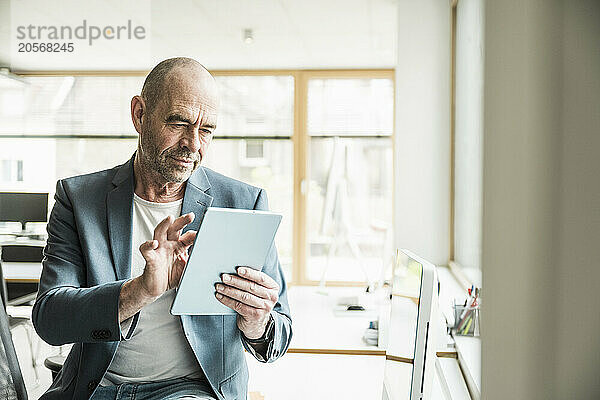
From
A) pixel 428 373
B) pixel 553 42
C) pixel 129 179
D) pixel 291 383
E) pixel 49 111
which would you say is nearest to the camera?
pixel 553 42

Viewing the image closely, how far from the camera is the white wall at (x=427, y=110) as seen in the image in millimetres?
3527

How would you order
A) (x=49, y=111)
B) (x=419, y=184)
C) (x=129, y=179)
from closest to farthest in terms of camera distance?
(x=129, y=179)
(x=419, y=184)
(x=49, y=111)

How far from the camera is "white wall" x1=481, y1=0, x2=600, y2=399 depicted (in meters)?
0.42

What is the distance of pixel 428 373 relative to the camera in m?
1.04

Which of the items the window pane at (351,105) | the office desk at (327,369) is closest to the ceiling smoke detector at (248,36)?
the window pane at (351,105)

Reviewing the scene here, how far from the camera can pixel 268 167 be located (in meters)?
6.12

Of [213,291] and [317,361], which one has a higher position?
[213,291]

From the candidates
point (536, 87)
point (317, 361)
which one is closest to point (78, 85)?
point (317, 361)

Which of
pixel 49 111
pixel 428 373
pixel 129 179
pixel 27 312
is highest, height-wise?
pixel 49 111

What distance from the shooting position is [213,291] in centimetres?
128

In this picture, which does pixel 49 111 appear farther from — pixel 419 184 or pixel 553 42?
pixel 553 42

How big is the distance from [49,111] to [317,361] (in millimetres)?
4630

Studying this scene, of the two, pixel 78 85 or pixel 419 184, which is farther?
pixel 78 85

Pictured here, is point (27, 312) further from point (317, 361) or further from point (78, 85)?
point (78, 85)
